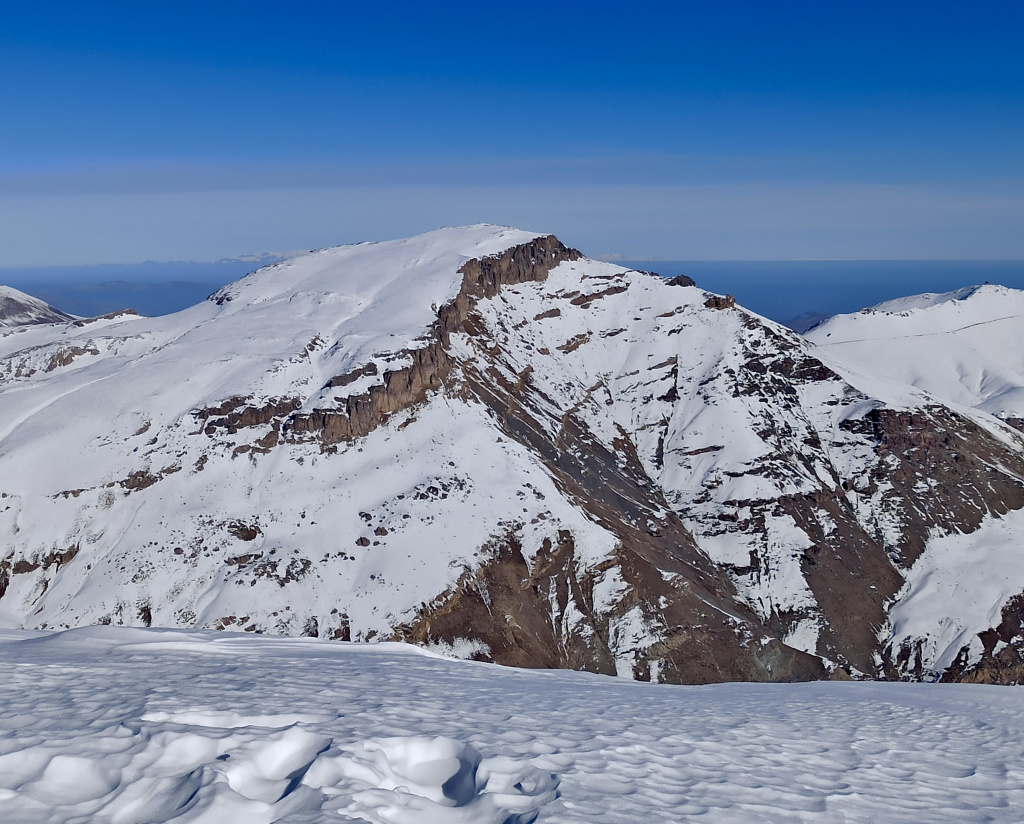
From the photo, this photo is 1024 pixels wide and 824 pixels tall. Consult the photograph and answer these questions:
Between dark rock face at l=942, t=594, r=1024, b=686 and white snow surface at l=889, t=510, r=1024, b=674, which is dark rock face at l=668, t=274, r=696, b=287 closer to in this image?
white snow surface at l=889, t=510, r=1024, b=674

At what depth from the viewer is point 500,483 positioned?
81.8 meters

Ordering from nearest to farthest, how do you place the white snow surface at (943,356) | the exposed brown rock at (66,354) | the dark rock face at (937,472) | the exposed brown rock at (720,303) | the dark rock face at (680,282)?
the dark rock face at (937,472) < the exposed brown rock at (66,354) < the exposed brown rock at (720,303) < the dark rock face at (680,282) < the white snow surface at (943,356)

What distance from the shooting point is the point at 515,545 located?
7631 cm

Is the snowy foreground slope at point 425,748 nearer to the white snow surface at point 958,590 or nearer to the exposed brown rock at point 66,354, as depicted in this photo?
the white snow surface at point 958,590

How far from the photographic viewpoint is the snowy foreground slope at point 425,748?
321 inches

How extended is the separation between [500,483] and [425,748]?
7162 centimetres

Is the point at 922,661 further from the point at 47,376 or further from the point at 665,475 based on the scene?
the point at 47,376

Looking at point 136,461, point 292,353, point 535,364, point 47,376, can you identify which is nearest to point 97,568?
point 136,461

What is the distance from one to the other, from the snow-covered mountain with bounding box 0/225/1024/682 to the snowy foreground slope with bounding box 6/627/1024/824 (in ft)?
174

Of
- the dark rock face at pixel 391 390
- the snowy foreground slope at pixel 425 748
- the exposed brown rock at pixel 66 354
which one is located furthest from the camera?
the exposed brown rock at pixel 66 354

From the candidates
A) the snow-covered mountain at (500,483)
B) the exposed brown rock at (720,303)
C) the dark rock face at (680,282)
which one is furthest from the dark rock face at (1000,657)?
the dark rock face at (680,282)

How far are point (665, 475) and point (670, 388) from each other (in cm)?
1726

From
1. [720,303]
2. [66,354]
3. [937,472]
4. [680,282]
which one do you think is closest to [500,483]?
[66,354]

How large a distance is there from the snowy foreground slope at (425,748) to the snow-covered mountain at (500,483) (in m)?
53.0
